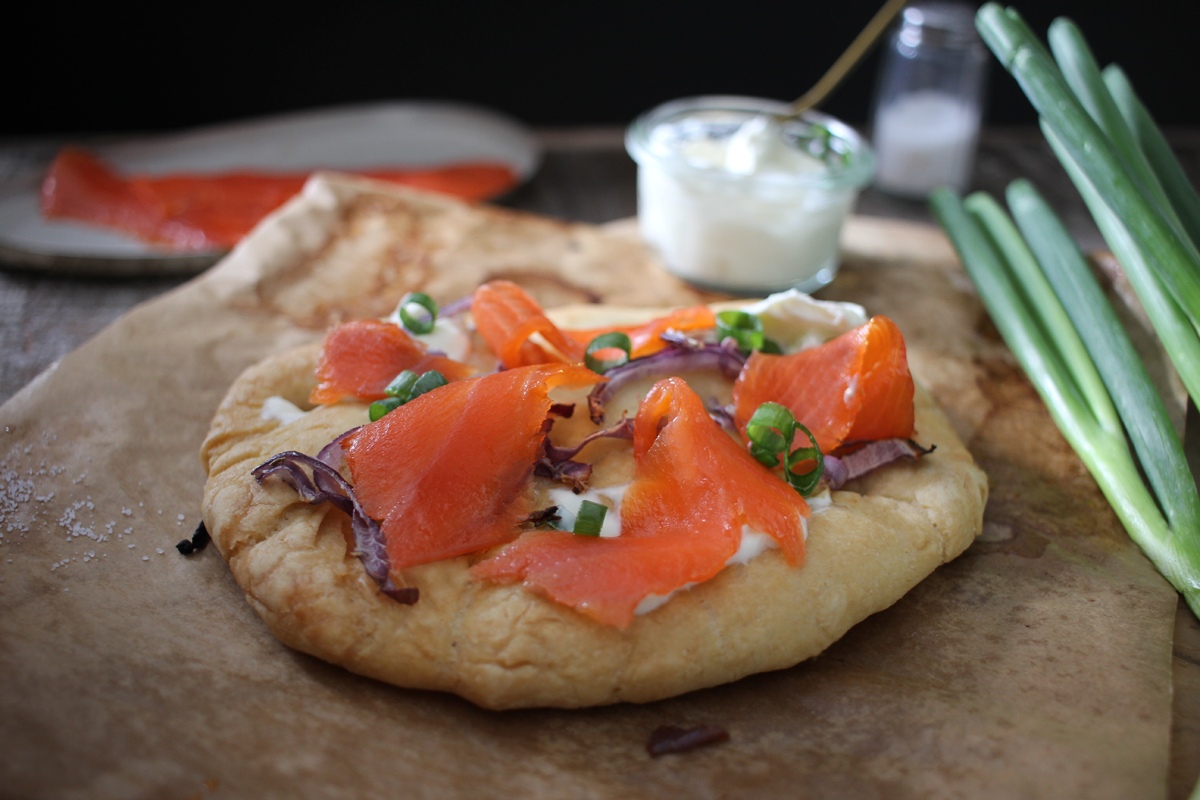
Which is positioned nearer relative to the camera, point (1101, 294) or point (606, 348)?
point (606, 348)

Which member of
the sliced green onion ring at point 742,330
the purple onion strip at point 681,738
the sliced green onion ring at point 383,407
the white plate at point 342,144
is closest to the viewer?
the purple onion strip at point 681,738

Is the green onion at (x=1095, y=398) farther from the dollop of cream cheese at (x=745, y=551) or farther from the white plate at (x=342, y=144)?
the white plate at (x=342, y=144)

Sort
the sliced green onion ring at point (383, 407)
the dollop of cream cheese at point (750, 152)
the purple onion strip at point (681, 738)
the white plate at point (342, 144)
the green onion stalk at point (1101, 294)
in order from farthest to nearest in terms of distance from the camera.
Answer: the white plate at point (342, 144)
the dollop of cream cheese at point (750, 152)
the green onion stalk at point (1101, 294)
the sliced green onion ring at point (383, 407)
the purple onion strip at point (681, 738)

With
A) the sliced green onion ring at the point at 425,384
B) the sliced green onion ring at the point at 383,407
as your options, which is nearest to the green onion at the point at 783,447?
the sliced green onion ring at the point at 425,384

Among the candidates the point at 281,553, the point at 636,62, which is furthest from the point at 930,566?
the point at 636,62

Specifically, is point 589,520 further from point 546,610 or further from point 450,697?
point 450,697

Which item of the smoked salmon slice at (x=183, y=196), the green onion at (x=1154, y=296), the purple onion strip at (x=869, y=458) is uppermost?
the green onion at (x=1154, y=296)

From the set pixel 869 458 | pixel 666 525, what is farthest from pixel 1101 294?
pixel 666 525
